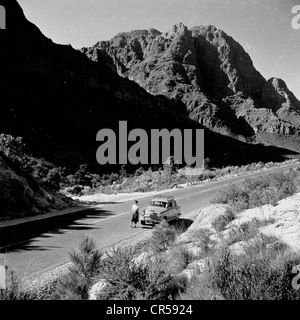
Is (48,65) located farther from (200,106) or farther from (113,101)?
(200,106)

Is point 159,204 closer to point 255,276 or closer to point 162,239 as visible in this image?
point 162,239

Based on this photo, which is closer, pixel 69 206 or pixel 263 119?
pixel 69 206

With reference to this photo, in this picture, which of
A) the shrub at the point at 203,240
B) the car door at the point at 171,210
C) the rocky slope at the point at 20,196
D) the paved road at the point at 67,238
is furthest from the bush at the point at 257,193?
the rocky slope at the point at 20,196

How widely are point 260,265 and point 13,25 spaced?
385 feet

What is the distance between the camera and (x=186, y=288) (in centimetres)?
571

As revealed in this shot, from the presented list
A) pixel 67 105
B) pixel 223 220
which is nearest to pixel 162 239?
pixel 223 220

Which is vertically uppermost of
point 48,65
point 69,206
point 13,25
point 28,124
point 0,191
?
point 13,25

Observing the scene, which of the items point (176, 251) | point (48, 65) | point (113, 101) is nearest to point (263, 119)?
point (113, 101)

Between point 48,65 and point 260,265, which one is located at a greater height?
point 48,65

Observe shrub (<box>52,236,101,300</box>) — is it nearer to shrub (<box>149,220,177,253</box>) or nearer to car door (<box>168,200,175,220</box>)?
shrub (<box>149,220,177,253</box>)

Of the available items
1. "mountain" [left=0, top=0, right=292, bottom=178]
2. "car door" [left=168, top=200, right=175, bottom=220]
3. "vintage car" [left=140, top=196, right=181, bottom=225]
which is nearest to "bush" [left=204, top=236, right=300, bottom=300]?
"vintage car" [left=140, top=196, right=181, bottom=225]

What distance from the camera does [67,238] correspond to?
45.7 ft

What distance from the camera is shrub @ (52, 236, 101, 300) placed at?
6.34 metres
